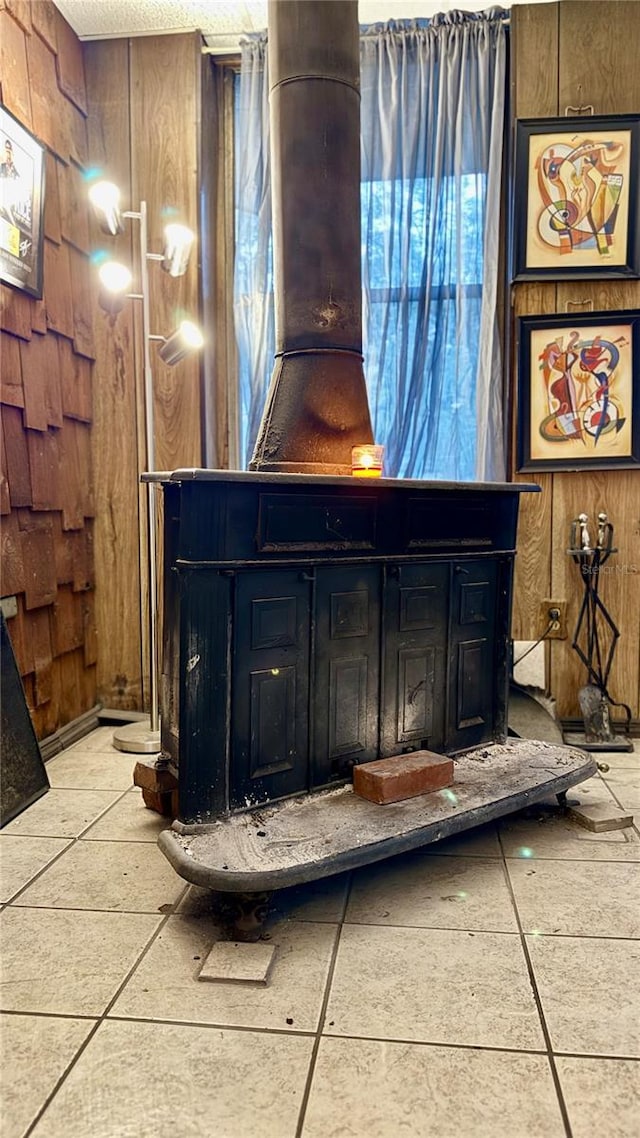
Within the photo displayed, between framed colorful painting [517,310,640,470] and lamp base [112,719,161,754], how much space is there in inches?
74.9

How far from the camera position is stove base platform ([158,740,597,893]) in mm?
1694

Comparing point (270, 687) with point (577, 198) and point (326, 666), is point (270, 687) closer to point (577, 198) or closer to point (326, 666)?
point (326, 666)

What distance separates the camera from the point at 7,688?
2.50 metres

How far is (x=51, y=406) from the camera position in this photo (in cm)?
300

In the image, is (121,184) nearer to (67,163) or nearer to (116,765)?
(67,163)

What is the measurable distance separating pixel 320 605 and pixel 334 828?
1.90 feet

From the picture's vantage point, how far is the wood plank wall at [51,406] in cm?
271

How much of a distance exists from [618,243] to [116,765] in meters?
2.91

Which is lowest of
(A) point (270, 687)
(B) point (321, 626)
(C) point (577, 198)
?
(A) point (270, 687)

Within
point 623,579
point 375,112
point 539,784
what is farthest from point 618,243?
point 539,784

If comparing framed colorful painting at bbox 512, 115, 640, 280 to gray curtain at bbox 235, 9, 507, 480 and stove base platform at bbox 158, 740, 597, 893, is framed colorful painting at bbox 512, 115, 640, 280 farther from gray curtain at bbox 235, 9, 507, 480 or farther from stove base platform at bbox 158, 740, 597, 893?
stove base platform at bbox 158, 740, 597, 893

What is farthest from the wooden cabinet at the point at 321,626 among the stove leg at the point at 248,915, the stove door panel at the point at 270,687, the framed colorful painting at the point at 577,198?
the framed colorful painting at the point at 577,198

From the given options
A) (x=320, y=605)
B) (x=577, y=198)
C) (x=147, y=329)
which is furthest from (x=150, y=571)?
(x=577, y=198)

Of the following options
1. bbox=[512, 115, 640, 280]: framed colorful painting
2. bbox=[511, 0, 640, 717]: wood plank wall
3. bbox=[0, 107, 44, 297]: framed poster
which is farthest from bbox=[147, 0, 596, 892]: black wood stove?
bbox=[512, 115, 640, 280]: framed colorful painting
